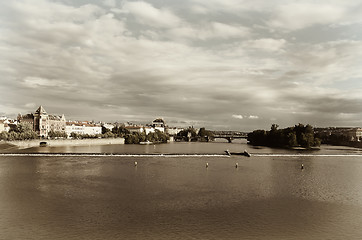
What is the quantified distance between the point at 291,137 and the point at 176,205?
108 metres

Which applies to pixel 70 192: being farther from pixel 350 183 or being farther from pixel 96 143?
pixel 96 143

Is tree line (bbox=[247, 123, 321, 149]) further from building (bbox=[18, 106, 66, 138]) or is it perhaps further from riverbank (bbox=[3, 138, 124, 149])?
building (bbox=[18, 106, 66, 138])

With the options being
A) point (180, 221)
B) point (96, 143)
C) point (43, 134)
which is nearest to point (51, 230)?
point (180, 221)

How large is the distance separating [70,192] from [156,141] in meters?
150

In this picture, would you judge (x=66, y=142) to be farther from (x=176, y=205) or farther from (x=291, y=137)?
(x=176, y=205)

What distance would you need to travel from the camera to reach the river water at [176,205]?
2467 centimetres

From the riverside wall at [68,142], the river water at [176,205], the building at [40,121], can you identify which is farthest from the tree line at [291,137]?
the building at [40,121]

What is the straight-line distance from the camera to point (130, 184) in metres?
44.3

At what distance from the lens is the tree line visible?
130m

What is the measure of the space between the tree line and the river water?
76.2 meters

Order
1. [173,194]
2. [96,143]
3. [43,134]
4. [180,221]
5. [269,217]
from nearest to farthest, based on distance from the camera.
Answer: [180,221], [269,217], [173,194], [96,143], [43,134]

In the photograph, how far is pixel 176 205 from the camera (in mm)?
32156

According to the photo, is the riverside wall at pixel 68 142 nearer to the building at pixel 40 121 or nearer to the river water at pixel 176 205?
the building at pixel 40 121

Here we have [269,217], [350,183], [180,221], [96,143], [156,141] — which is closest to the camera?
[180,221]
